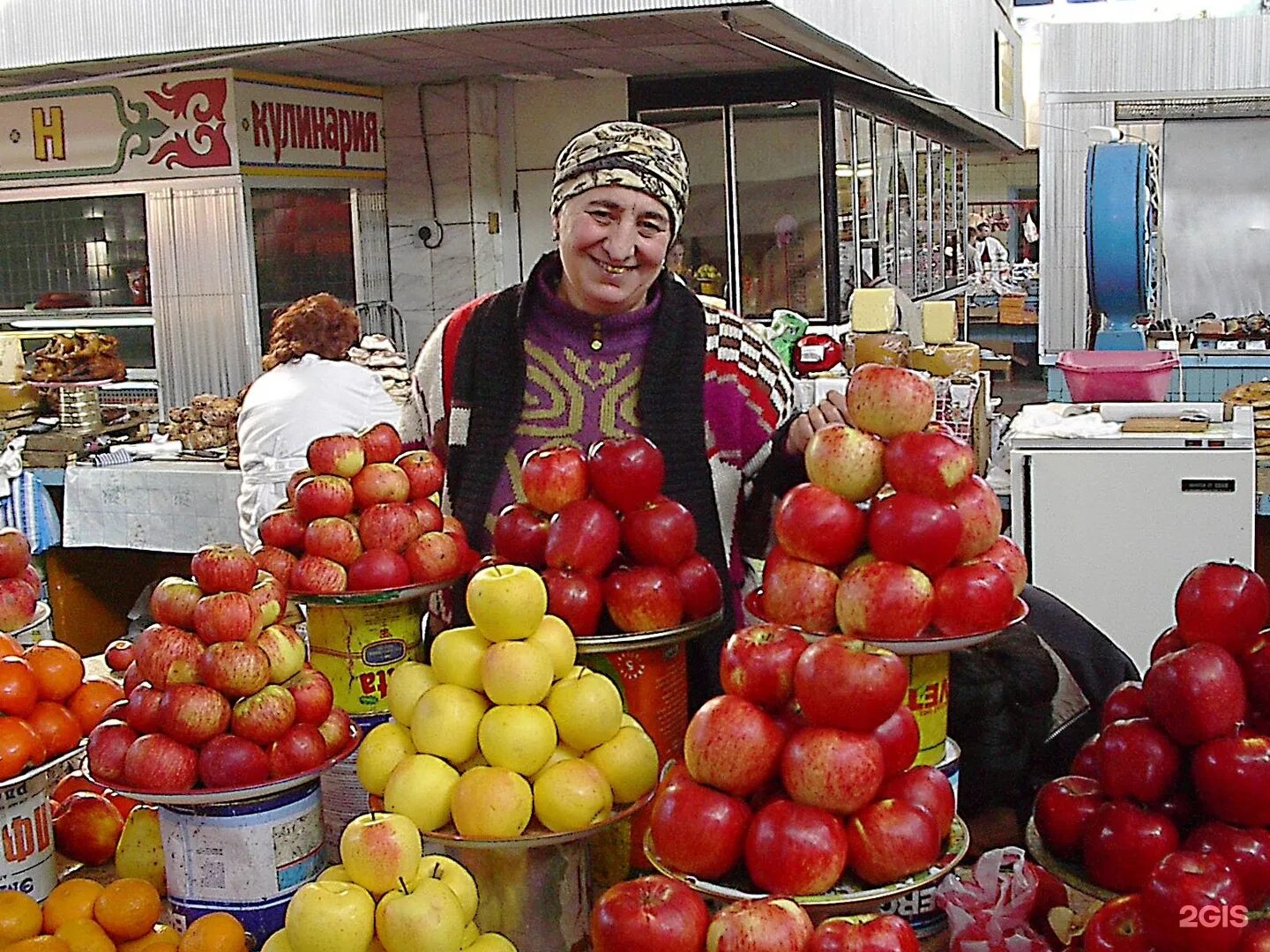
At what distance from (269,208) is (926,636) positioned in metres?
7.33

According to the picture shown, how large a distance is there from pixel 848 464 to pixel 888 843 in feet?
1.73

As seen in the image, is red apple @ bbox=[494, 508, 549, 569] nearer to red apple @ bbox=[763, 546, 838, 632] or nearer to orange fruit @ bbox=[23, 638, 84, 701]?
red apple @ bbox=[763, 546, 838, 632]

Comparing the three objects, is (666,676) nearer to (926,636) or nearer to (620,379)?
(926,636)

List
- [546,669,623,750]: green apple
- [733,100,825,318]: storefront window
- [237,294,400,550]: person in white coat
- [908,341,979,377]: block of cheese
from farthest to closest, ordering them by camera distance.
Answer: [733,100,825,318]: storefront window, [908,341,979,377]: block of cheese, [237,294,400,550]: person in white coat, [546,669,623,750]: green apple

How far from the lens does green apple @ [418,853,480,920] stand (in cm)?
149

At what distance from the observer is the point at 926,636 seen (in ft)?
5.44

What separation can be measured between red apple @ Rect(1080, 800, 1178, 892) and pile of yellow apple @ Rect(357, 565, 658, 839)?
51 centimetres

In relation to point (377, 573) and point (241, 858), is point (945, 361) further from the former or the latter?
point (241, 858)

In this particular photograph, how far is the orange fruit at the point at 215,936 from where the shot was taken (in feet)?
5.39

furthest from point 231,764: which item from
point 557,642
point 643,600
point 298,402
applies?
point 298,402

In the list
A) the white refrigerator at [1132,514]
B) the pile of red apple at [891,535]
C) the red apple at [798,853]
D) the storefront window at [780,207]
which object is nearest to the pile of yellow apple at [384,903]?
the red apple at [798,853]

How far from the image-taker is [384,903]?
142 cm

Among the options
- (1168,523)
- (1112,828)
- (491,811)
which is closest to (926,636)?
(1112,828)

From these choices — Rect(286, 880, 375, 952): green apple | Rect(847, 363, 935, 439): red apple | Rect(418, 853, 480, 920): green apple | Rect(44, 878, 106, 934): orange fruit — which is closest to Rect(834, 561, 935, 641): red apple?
Rect(847, 363, 935, 439): red apple
